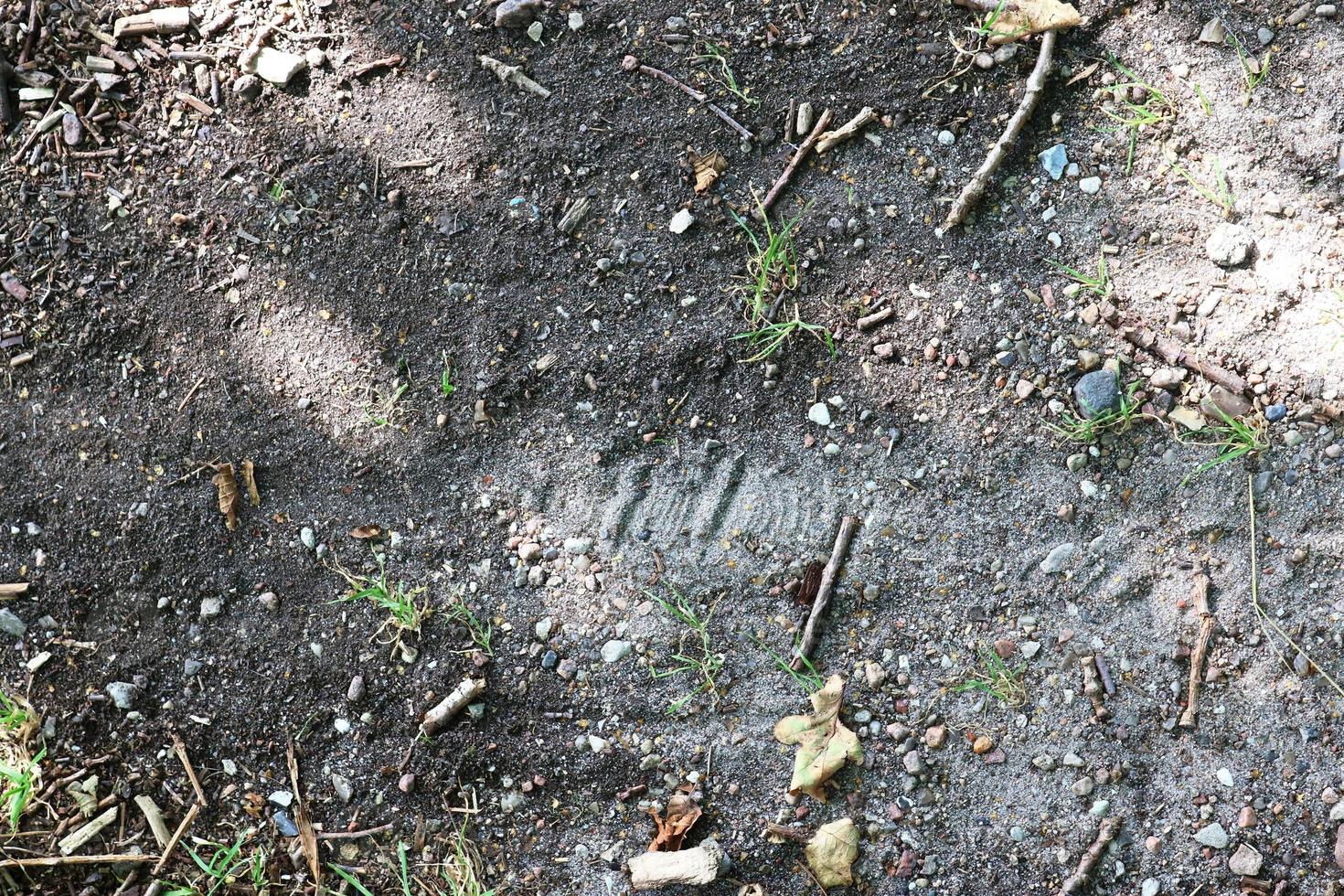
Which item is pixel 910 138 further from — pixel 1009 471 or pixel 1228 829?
pixel 1228 829

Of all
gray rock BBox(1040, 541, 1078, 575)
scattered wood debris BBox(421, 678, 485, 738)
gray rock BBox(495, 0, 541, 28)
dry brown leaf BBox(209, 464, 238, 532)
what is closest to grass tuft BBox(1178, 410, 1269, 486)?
gray rock BBox(1040, 541, 1078, 575)

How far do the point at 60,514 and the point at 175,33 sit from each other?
4.12 feet

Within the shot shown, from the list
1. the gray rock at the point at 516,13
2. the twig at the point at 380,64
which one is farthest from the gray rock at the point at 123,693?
the gray rock at the point at 516,13

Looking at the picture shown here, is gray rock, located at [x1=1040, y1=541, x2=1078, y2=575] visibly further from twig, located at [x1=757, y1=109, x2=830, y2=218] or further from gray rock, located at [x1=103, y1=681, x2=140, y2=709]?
gray rock, located at [x1=103, y1=681, x2=140, y2=709]

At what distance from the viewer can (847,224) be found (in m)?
2.27

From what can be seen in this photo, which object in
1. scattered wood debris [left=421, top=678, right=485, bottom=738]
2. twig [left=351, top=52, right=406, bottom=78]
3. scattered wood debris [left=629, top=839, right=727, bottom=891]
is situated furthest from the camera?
twig [left=351, top=52, right=406, bottom=78]

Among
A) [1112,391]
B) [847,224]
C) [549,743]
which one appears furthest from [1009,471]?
[549,743]

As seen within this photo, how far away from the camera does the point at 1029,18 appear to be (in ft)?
7.32

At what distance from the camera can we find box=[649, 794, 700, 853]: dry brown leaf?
82.5 inches

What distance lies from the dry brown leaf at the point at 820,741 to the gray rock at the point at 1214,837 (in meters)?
0.71

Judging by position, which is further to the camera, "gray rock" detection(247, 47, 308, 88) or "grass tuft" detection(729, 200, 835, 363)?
"gray rock" detection(247, 47, 308, 88)

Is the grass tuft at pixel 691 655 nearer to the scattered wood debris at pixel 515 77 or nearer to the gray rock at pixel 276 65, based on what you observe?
the scattered wood debris at pixel 515 77

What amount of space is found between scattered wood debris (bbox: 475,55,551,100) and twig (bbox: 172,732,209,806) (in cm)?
177

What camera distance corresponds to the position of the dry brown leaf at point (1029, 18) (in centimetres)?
222
